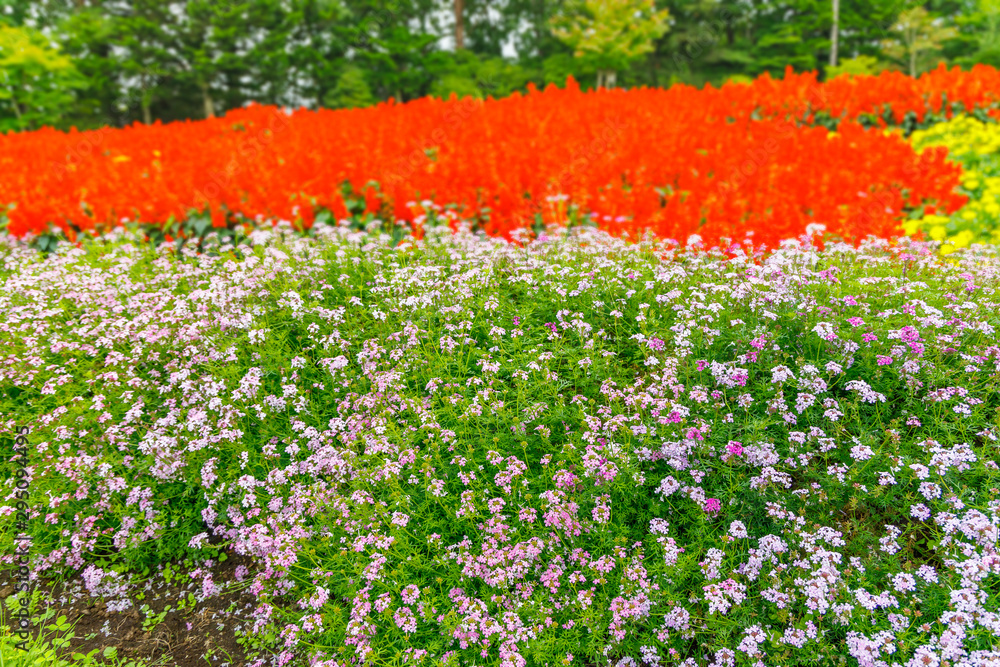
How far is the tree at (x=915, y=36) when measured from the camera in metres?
23.1

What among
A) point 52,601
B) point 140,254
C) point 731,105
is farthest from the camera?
point 731,105

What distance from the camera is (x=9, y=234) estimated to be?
26.8ft

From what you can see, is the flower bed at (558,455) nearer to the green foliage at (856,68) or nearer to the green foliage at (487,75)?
the green foliage at (856,68)

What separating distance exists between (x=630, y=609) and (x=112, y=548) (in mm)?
3683

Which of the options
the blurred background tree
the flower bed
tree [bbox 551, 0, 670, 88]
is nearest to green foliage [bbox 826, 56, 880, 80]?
the blurred background tree

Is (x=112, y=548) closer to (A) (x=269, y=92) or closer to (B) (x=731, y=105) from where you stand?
(B) (x=731, y=105)

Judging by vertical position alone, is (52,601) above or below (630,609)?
below

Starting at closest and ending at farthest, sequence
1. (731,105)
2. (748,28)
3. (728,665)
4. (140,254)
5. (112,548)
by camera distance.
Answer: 1. (728,665)
2. (112,548)
3. (140,254)
4. (731,105)
5. (748,28)

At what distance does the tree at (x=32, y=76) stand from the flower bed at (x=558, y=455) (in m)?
21.2

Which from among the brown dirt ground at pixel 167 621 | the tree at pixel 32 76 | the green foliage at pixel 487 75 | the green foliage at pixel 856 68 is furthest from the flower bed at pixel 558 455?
the green foliage at pixel 487 75

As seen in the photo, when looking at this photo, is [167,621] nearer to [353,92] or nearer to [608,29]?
[608,29]

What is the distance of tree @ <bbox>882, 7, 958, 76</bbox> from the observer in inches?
909

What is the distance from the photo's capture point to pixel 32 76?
20688mm

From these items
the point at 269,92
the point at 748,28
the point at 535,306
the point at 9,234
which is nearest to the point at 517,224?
the point at 535,306
